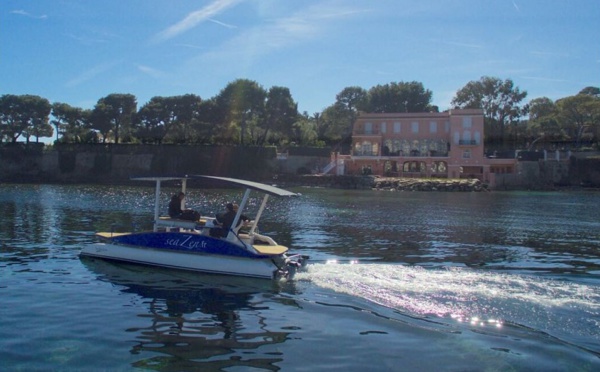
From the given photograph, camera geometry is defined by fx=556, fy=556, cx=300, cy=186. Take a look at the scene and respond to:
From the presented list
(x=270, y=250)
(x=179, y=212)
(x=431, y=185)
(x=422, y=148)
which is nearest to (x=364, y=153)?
(x=422, y=148)

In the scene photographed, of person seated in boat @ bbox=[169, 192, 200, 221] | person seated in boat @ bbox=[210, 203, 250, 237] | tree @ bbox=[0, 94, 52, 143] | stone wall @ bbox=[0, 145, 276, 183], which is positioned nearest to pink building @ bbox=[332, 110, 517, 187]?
stone wall @ bbox=[0, 145, 276, 183]

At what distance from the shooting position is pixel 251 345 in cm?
1001

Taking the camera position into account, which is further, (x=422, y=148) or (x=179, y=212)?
(x=422, y=148)

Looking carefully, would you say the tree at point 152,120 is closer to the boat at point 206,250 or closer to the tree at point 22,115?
the tree at point 22,115

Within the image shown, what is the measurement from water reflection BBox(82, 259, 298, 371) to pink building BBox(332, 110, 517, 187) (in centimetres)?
6876

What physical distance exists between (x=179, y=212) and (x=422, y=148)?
72.5 m

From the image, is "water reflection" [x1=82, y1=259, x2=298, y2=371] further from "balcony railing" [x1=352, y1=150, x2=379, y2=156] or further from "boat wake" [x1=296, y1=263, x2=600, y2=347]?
"balcony railing" [x1=352, y1=150, x2=379, y2=156]

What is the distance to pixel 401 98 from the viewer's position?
119m

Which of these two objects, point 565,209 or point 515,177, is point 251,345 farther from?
point 515,177

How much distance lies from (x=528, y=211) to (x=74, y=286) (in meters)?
35.8

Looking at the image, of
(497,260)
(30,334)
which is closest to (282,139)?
(497,260)

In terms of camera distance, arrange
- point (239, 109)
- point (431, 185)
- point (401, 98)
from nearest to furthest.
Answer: point (431, 185) → point (239, 109) → point (401, 98)

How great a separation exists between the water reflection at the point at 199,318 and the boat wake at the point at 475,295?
194cm

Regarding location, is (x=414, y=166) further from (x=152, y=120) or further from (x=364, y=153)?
(x=152, y=120)
